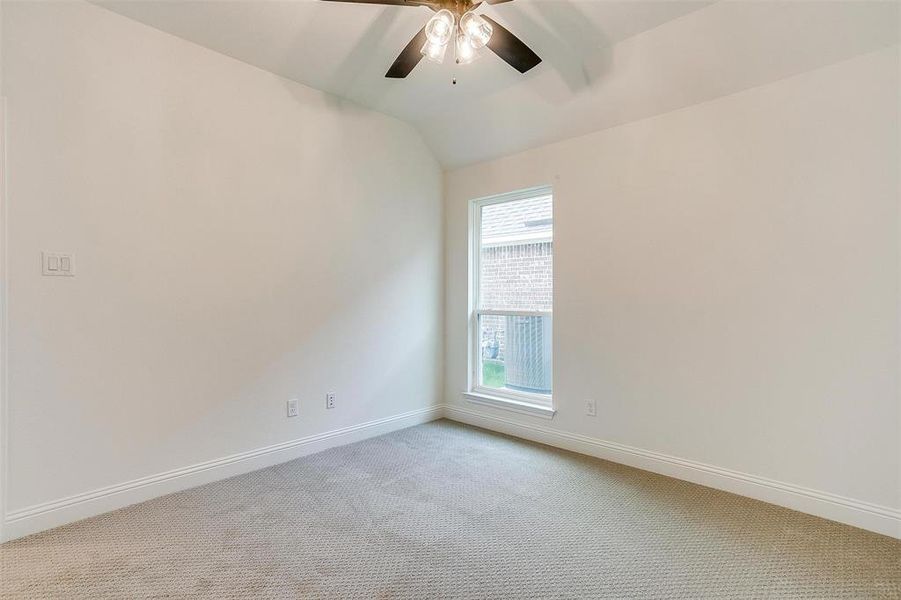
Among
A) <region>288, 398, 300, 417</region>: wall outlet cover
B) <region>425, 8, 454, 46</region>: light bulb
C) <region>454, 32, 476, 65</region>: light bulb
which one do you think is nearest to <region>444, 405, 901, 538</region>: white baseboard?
<region>288, 398, 300, 417</region>: wall outlet cover

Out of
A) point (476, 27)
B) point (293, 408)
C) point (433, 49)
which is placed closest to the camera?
point (476, 27)

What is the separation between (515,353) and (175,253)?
2541 millimetres

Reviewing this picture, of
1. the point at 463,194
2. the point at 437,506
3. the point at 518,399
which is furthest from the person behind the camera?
the point at 463,194

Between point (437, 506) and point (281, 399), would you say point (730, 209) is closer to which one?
point (437, 506)

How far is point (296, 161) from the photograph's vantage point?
123 inches

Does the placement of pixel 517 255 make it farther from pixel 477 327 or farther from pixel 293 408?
pixel 293 408

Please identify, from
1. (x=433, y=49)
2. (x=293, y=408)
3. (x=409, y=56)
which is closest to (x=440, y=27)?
(x=433, y=49)

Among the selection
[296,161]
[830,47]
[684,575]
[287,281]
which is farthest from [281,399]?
[830,47]

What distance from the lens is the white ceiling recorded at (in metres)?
2.22

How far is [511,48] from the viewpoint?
2.05 meters

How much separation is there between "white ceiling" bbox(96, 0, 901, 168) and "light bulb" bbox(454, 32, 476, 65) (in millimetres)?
528

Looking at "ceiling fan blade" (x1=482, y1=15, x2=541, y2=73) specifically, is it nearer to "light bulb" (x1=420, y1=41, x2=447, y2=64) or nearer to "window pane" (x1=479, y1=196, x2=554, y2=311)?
"light bulb" (x1=420, y1=41, x2=447, y2=64)

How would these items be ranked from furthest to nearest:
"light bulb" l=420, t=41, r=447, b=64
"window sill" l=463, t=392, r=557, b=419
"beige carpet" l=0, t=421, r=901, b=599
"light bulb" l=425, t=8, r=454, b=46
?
"window sill" l=463, t=392, r=557, b=419 → "light bulb" l=420, t=41, r=447, b=64 → "light bulb" l=425, t=8, r=454, b=46 → "beige carpet" l=0, t=421, r=901, b=599

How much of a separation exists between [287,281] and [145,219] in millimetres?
886
